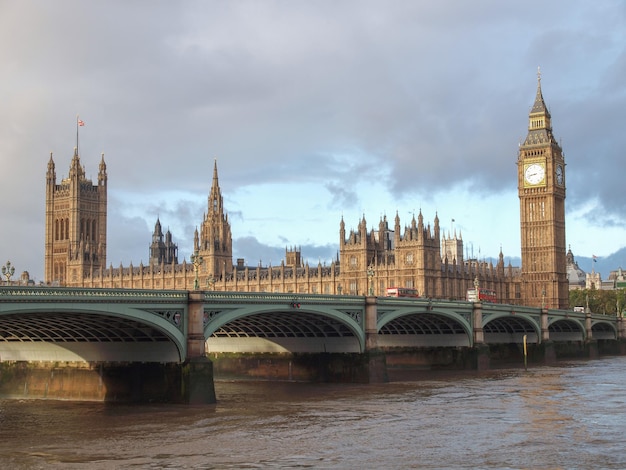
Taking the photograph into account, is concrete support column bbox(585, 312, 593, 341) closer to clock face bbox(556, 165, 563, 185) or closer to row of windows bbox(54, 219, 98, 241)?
clock face bbox(556, 165, 563, 185)

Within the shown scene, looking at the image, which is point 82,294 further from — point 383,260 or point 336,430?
point 383,260

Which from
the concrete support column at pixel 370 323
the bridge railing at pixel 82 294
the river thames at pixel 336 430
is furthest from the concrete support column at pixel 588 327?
the bridge railing at pixel 82 294

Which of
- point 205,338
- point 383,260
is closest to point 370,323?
point 205,338

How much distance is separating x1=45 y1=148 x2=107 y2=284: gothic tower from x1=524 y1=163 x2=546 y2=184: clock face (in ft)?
248

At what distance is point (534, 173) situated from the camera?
137750 millimetres

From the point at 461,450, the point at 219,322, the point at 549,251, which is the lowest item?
the point at 461,450

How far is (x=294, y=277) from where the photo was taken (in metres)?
131

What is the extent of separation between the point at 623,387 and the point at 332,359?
18.4 m

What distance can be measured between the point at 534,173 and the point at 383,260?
2888cm

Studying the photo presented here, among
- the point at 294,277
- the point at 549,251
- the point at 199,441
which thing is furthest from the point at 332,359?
the point at 549,251

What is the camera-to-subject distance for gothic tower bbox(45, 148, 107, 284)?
170250 millimetres

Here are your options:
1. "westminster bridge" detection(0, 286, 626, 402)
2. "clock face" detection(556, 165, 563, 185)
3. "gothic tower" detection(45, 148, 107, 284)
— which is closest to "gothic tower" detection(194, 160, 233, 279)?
"gothic tower" detection(45, 148, 107, 284)

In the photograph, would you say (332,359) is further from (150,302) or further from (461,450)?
(461,450)

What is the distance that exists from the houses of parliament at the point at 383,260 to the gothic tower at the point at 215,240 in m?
0.16
